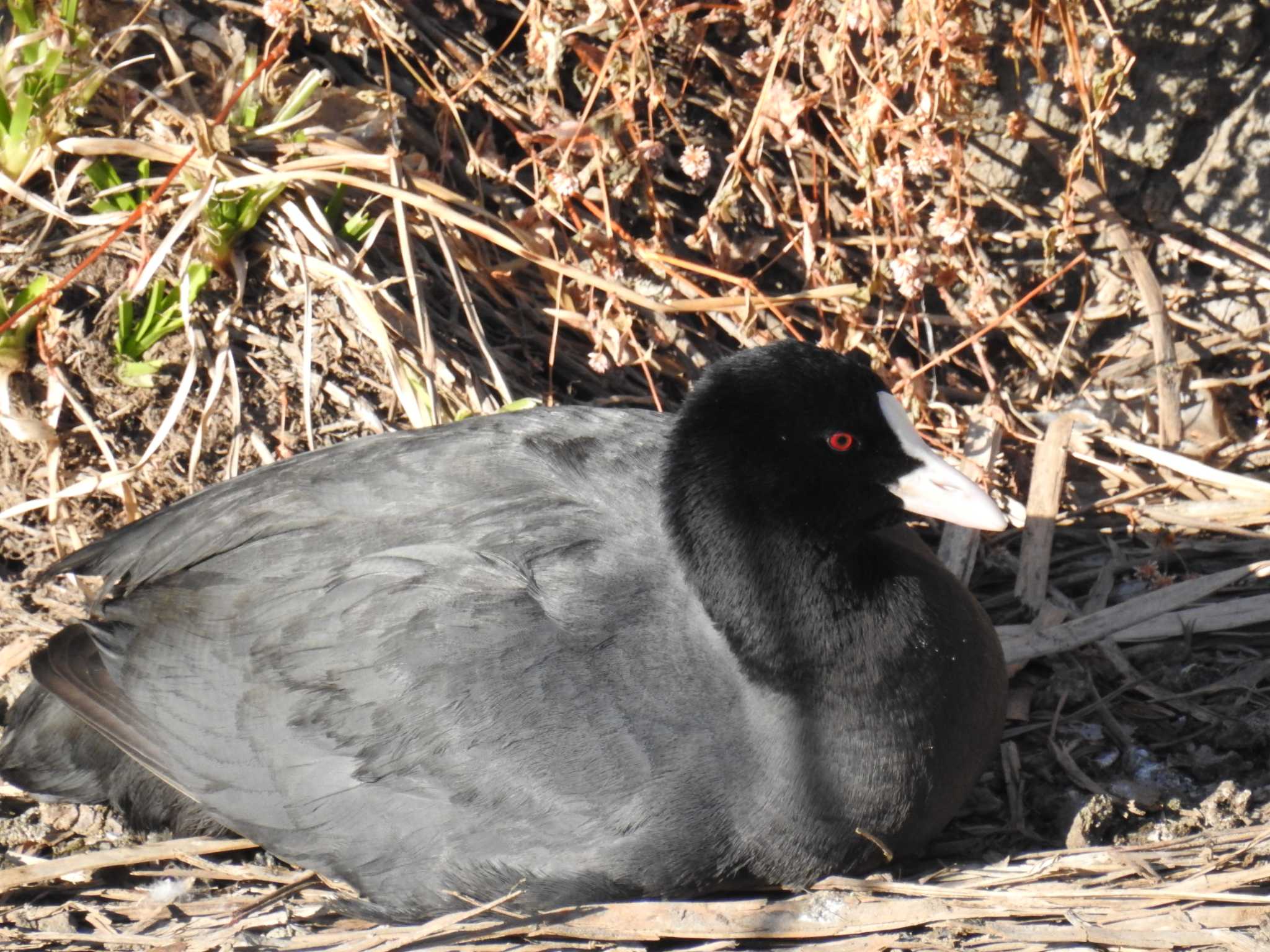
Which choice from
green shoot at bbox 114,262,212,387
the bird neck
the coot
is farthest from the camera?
green shoot at bbox 114,262,212,387

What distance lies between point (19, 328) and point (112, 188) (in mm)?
432

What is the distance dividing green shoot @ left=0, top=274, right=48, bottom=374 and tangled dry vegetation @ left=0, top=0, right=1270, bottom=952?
1 cm

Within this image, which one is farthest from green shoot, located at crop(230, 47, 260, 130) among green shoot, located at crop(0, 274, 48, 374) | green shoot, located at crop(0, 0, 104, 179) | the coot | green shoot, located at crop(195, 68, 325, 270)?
the coot

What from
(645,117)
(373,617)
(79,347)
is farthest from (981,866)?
(79,347)

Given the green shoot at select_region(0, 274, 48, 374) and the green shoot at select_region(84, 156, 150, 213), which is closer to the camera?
the green shoot at select_region(0, 274, 48, 374)

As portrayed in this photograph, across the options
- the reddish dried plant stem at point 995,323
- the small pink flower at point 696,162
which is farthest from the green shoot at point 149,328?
the reddish dried plant stem at point 995,323

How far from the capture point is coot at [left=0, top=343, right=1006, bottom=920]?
2.75 m

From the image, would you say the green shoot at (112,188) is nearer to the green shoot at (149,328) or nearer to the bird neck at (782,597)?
the green shoot at (149,328)

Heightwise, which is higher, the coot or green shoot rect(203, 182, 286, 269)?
green shoot rect(203, 182, 286, 269)

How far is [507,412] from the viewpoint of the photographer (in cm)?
334

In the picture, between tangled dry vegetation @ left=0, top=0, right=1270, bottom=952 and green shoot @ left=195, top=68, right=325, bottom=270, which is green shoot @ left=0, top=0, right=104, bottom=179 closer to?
tangled dry vegetation @ left=0, top=0, right=1270, bottom=952

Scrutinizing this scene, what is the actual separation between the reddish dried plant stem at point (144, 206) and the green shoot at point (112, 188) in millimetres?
46

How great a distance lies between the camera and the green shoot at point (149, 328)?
371cm

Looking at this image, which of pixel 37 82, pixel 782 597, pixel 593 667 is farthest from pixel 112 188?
pixel 782 597
